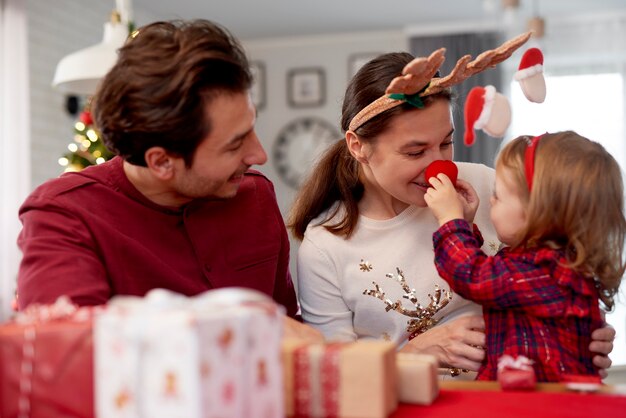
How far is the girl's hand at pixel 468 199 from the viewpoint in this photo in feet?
5.77

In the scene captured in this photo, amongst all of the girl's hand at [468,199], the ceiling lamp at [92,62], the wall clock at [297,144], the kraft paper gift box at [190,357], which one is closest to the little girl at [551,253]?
the girl's hand at [468,199]

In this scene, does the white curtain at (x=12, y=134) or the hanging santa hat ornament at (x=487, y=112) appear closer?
the hanging santa hat ornament at (x=487, y=112)

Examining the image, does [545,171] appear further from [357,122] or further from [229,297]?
[229,297]

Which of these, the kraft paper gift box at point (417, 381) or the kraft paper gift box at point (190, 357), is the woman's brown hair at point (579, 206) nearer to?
the kraft paper gift box at point (417, 381)

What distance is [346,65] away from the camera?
7.84m

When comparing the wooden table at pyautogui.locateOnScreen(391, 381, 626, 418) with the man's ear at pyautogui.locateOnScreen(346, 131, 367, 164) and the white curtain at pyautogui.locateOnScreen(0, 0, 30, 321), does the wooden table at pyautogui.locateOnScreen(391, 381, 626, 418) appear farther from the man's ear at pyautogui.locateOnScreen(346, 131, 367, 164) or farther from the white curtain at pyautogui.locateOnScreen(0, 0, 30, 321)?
the white curtain at pyautogui.locateOnScreen(0, 0, 30, 321)

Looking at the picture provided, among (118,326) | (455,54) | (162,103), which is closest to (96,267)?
(162,103)

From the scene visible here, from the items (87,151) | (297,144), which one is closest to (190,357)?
(87,151)

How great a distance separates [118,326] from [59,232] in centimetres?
69

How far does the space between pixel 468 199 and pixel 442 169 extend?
0.14 m

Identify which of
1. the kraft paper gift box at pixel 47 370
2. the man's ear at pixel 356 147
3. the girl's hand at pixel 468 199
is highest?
the man's ear at pixel 356 147

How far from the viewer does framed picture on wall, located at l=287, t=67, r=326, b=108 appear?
789cm

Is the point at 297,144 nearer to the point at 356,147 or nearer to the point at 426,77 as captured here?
the point at 356,147

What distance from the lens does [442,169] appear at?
1.73 m
